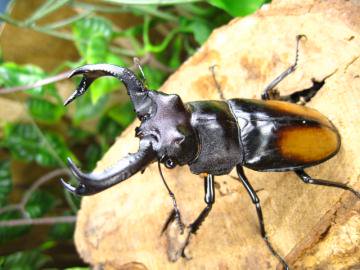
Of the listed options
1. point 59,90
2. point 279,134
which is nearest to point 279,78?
point 279,134

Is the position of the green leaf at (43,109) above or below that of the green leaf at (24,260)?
above

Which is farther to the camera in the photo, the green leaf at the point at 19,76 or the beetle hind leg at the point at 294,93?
the green leaf at the point at 19,76

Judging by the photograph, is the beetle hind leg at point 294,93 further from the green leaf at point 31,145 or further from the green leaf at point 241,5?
the green leaf at point 31,145

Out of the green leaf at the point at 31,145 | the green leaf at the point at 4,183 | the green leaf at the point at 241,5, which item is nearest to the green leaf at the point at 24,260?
the green leaf at the point at 4,183

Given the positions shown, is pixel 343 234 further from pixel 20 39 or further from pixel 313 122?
pixel 20 39

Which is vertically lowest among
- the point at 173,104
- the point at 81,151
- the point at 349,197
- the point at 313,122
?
the point at 81,151

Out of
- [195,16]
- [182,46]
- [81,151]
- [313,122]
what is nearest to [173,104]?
[313,122]
